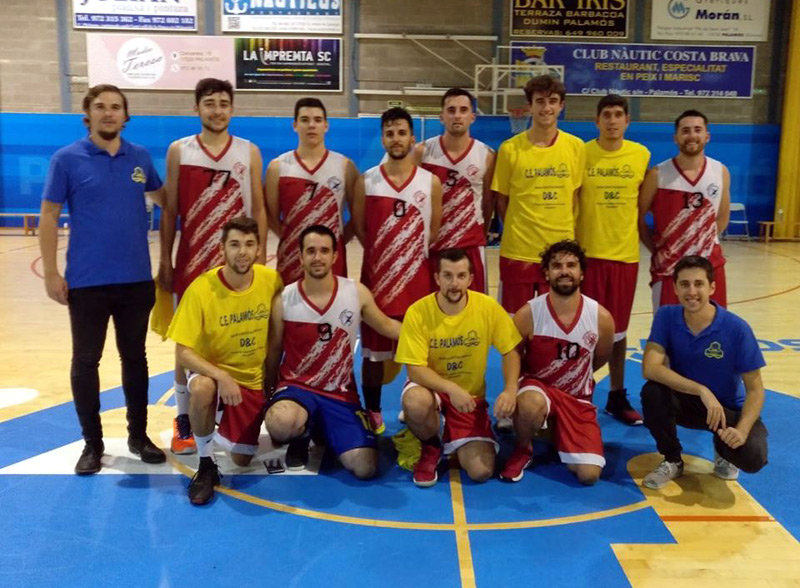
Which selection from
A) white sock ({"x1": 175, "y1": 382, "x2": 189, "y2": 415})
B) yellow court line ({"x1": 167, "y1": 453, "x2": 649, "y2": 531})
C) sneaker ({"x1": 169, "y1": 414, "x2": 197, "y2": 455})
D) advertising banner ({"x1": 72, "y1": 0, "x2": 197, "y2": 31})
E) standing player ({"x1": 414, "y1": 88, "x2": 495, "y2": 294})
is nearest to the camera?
yellow court line ({"x1": 167, "y1": 453, "x2": 649, "y2": 531})

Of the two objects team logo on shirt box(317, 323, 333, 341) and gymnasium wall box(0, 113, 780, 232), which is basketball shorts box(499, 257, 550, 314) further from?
gymnasium wall box(0, 113, 780, 232)

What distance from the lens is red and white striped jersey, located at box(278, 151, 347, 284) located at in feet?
13.6

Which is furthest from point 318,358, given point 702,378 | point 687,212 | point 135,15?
point 135,15

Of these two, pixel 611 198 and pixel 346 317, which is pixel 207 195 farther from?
pixel 611 198

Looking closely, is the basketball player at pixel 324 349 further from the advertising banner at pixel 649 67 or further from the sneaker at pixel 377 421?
the advertising banner at pixel 649 67

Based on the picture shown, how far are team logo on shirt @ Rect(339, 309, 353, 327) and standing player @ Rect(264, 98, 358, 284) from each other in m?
0.55

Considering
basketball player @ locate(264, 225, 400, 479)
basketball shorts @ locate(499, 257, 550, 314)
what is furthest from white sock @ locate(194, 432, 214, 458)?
basketball shorts @ locate(499, 257, 550, 314)

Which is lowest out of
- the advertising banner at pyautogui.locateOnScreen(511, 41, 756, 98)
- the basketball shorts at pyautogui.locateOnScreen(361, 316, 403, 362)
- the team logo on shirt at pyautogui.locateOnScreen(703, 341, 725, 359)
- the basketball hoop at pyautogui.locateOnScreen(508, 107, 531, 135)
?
the basketball shorts at pyautogui.locateOnScreen(361, 316, 403, 362)

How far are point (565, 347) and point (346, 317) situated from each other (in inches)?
47.5

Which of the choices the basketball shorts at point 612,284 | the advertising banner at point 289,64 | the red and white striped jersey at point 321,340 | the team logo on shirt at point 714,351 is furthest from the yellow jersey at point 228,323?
the advertising banner at point 289,64

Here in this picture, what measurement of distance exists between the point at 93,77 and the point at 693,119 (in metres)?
14.3

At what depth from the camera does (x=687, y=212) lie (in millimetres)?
4383

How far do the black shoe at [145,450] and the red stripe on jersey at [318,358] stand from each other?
76 centimetres

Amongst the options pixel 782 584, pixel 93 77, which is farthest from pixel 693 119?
pixel 93 77
